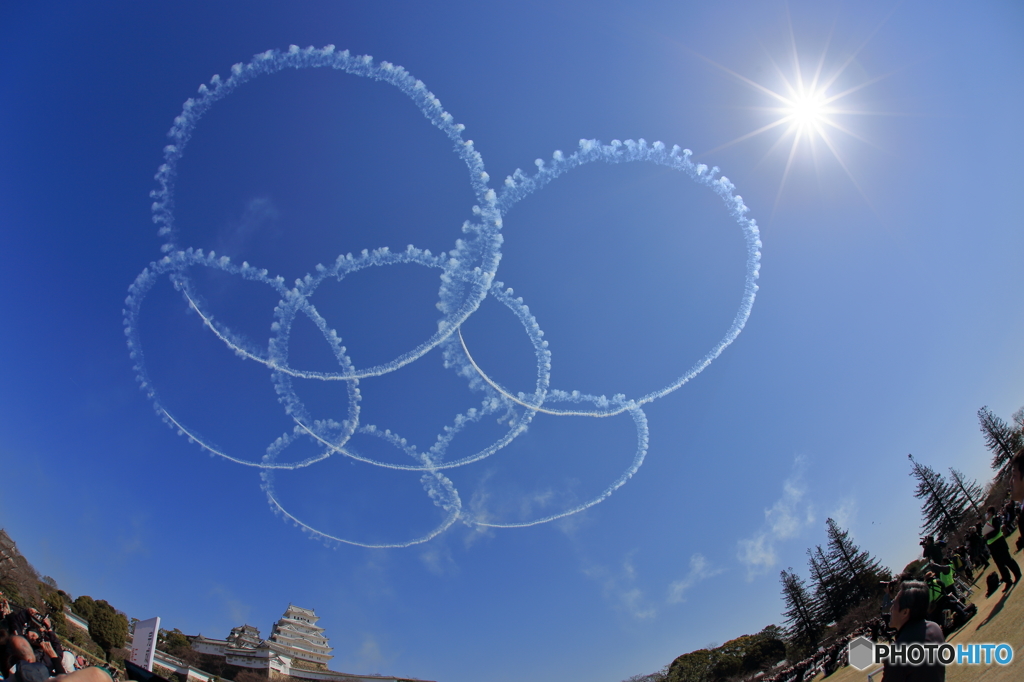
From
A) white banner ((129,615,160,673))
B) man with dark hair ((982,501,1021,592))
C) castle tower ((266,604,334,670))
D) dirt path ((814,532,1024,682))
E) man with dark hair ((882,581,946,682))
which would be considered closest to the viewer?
man with dark hair ((882,581,946,682))

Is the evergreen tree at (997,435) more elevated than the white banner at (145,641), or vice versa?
the evergreen tree at (997,435)

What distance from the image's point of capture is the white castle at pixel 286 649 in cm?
5169

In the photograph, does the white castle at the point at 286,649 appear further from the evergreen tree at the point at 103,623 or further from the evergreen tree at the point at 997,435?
the evergreen tree at the point at 997,435

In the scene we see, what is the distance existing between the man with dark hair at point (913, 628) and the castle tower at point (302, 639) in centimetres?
7116

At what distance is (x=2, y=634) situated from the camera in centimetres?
707

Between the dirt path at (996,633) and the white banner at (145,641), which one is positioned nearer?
the dirt path at (996,633)

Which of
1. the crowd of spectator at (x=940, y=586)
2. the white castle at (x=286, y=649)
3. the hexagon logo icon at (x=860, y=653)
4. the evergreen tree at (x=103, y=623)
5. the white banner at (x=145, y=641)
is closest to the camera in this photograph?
the crowd of spectator at (x=940, y=586)

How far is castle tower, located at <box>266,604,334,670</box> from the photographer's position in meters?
58.6

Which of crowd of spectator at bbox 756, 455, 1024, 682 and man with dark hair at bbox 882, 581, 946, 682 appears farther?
crowd of spectator at bbox 756, 455, 1024, 682

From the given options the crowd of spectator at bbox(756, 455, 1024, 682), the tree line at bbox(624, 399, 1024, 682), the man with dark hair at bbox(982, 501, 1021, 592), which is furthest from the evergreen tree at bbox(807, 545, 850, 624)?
the man with dark hair at bbox(982, 501, 1021, 592)

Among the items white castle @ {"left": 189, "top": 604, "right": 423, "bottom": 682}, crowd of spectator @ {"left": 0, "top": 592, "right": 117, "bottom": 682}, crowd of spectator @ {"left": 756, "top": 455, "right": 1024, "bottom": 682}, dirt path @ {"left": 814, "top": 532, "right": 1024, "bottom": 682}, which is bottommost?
dirt path @ {"left": 814, "top": 532, "right": 1024, "bottom": 682}

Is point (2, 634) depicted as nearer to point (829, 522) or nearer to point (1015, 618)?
point (1015, 618)

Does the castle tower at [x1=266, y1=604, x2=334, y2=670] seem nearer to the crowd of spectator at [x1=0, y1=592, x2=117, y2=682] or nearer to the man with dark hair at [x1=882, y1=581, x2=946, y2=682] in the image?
the crowd of spectator at [x1=0, y1=592, x2=117, y2=682]

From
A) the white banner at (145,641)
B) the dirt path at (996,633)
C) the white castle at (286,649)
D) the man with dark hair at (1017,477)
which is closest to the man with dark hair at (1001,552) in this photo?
the dirt path at (996,633)
